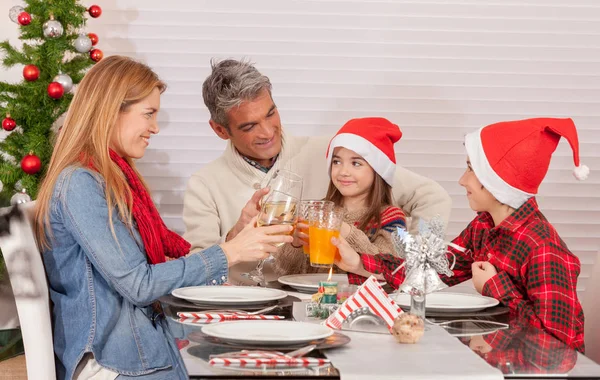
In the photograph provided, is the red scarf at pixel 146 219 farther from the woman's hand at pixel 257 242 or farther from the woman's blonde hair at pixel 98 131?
the woman's hand at pixel 257 242

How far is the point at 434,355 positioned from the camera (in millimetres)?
1439

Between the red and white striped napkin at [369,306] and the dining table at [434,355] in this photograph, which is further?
the red and white striped napkin at [369,306]

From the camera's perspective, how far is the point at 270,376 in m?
1.27

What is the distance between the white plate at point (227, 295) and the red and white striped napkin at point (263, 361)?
51 centimetres

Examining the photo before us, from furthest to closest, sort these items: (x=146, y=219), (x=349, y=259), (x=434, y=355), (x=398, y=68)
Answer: (x=398, y=68) < (x=349, y=259) < (x=146, y=219) < (x=434, y=355)

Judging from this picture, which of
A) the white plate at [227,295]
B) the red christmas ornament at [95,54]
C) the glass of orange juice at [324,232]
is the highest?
the red christmas ornament at [95,54]

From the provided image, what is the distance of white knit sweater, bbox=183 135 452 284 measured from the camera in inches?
128

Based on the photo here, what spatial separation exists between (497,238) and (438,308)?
52 cm

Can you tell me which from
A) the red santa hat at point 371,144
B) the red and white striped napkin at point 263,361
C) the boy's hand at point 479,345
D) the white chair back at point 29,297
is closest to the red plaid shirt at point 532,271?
the boy's hand at point 479,345

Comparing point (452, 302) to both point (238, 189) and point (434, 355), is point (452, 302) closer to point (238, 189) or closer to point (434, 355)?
point (434, 355)

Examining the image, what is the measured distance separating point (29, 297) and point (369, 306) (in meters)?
0.86

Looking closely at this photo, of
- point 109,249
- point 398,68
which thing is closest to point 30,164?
point 109,249

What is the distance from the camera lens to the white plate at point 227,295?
6.11 ft

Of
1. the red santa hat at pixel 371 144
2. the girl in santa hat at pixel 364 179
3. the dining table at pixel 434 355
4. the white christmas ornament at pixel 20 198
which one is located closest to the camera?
the dining table at pixel 434 355
